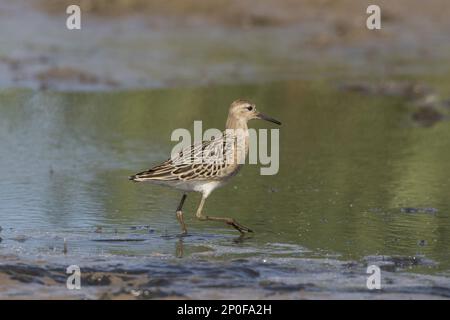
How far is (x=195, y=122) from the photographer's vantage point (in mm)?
14859

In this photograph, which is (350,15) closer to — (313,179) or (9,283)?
(313,179)

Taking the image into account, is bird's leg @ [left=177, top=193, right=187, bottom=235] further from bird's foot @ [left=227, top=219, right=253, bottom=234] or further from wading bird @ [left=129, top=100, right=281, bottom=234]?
bird's foot @ [left=227, top=219, right=253, bottom=234]

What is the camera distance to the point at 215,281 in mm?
8359

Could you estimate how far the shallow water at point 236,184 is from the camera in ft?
31.4

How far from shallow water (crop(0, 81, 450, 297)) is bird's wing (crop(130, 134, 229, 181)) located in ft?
1.47

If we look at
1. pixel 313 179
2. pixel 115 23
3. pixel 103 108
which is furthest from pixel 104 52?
pixel 313 179

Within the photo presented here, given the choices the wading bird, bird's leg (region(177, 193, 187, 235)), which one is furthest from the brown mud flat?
the wading bird

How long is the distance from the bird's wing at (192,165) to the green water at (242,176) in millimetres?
446

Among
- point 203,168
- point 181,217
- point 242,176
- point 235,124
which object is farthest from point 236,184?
point 181,217

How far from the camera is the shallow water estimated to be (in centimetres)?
956

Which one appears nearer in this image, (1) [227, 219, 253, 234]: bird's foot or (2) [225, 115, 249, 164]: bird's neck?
(1) [227, 219, 253, 234]: bird's foot

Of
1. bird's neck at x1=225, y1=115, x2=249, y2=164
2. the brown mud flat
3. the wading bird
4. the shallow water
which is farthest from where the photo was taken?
bird's neck at x1=225, y1=115, x2=249, y2=164
